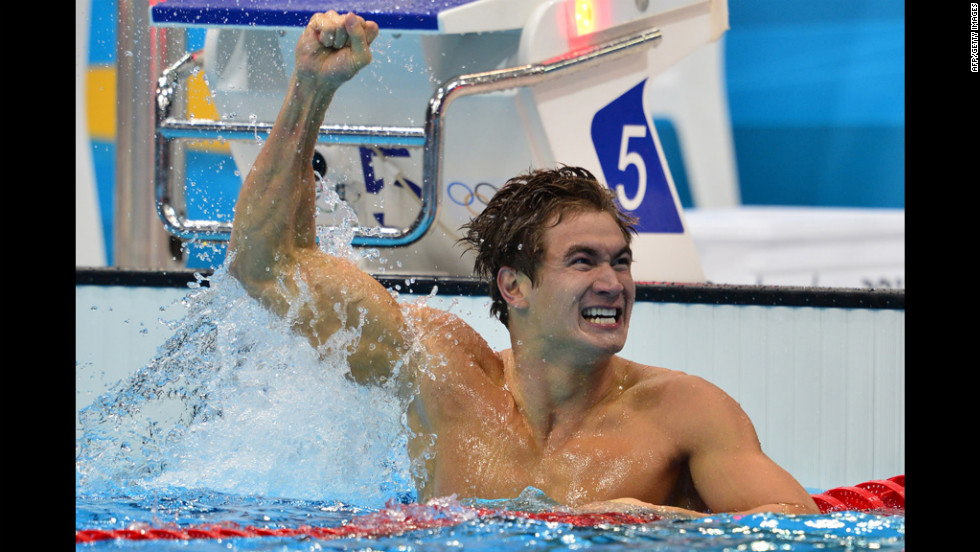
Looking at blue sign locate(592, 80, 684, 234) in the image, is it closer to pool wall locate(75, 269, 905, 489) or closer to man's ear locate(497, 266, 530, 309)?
pool wall locate(75, 269, 905, 489)

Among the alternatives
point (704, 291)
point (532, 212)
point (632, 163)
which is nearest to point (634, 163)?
point (632, 163)

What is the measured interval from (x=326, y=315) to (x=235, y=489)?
52 centimetres

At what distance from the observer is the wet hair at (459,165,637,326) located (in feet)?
6.55

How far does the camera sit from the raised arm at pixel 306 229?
1894mm

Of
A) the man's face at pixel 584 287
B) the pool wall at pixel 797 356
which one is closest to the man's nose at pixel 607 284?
the man's face at pixel 584 287

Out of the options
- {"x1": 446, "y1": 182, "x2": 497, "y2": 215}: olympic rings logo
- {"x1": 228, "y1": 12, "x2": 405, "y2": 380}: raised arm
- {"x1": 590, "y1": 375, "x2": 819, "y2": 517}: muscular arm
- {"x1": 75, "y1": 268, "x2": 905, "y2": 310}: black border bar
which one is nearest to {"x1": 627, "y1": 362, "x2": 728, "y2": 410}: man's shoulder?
{"x1": 590, "y1": 375, "x2": 819, "y2": 517}: muscular arm

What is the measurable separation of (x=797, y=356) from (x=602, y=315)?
4.64ft

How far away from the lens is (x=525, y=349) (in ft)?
6.73

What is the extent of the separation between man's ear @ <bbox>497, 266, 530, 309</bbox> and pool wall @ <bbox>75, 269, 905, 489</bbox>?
3.35 feet

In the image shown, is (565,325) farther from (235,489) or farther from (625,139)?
(625,139)
